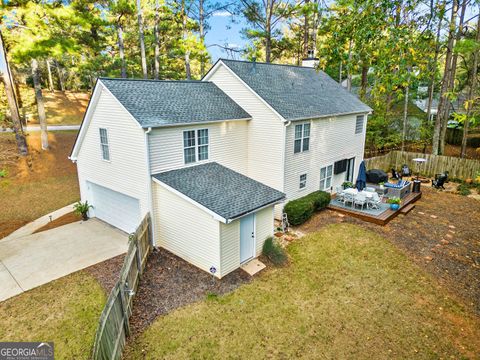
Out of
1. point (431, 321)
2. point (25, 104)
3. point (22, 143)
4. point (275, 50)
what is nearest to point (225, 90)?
point (431, 321)

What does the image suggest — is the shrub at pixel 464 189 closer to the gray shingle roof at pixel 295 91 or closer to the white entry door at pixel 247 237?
the gray shingle roof at pixel 295 91

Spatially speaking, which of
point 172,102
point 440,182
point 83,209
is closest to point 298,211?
point 172,102

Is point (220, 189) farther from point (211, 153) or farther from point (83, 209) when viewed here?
point (83, 209)

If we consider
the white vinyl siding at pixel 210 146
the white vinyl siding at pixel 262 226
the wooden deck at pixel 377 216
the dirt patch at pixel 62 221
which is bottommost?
the dirt patch at pixel 62 221

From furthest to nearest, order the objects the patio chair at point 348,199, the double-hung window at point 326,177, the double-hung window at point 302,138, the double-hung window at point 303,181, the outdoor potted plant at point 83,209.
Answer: the double-hung window at point 326,177 < the patio chair at point 348,199 < the double-hung window at point 303,181 < the outdoor potted plant at point 83,209 < the double-hung window at point 302,138

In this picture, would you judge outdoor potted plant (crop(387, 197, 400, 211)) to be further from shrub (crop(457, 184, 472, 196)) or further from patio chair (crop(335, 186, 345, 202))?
shrub (crop(457, 184, 472, 196))

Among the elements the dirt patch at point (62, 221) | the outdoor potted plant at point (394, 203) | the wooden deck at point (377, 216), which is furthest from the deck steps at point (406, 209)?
the dirt patch at point (62, 221)

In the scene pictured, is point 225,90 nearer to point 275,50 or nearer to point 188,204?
point 188,204
